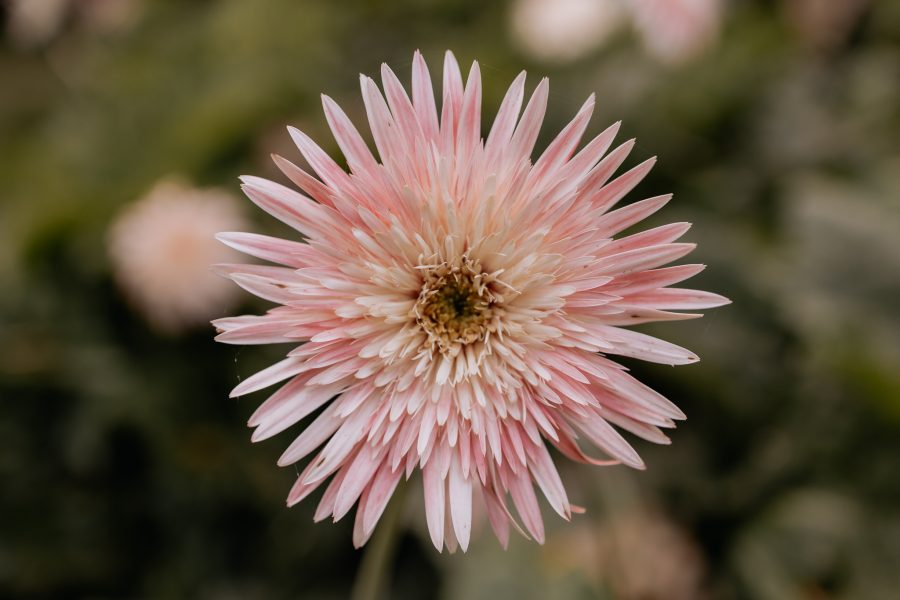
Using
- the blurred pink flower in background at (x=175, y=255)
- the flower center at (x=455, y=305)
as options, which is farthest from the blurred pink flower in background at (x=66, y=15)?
the flower center at (x=455, y=305)

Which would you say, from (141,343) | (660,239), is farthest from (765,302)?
(141,343)

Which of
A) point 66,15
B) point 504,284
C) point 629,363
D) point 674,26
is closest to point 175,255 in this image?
point 629,363

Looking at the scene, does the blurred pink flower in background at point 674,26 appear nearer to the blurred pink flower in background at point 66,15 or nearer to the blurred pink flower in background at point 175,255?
the blurred pink flower in background at point 175,255

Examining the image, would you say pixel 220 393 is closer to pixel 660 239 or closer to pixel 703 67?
pixel 660 239

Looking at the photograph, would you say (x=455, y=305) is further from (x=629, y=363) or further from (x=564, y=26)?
(x=564, y=26)

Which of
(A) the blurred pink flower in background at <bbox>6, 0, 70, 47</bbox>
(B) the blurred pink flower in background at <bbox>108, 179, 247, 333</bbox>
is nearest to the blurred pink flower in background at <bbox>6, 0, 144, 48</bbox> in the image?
(A) the blurred pink flower in background at <bbox>6, 0, 70, 47</bbox>

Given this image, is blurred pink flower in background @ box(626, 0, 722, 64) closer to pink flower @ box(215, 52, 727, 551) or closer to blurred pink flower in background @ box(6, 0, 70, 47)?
pink flower @ box(215, 52, 727, 551)

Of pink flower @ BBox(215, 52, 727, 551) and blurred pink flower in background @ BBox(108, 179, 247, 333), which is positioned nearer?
pink flower @ BBox(215, 52, 727, 551)
